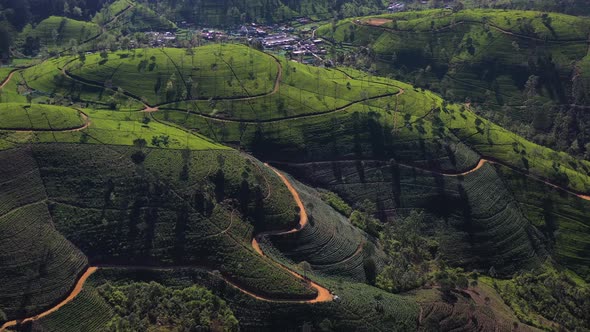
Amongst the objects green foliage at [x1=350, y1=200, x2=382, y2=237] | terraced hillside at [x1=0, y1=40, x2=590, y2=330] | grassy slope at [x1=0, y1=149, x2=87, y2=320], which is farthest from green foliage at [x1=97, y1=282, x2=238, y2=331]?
green foliage at [x1=350, y1=200, x2=382, y2=237]

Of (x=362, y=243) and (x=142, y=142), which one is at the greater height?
(x=142, y=142)

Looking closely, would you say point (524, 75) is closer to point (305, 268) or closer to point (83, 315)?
point (305, 268)

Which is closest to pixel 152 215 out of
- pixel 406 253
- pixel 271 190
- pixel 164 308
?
pixel 164 308

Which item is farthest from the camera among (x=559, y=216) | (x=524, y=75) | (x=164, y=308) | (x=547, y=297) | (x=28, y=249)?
(x=524, y=75)

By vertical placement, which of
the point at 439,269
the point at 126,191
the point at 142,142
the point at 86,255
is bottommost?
the point at 439,269

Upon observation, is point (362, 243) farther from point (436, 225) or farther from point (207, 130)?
point (207, 130)

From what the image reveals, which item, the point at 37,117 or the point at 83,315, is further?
the point at 37,117

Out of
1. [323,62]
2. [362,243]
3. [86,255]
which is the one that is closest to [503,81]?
[323,62]

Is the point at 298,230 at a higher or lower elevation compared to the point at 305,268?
higher

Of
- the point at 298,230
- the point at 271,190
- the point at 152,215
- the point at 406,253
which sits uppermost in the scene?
the point at 271,190
